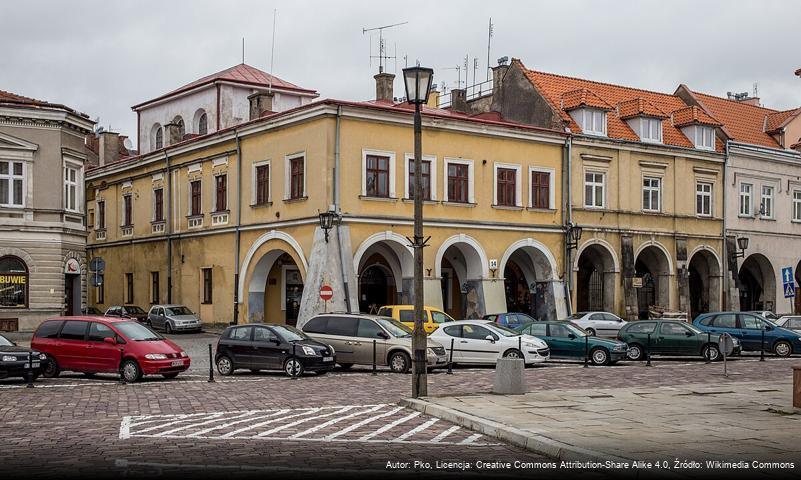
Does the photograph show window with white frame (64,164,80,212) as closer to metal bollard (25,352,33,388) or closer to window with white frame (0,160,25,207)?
window with white frame (0,160,25,207)

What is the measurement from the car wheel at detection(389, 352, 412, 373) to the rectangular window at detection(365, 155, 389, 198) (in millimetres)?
Answer: 13120

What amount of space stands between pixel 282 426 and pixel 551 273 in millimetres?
29395

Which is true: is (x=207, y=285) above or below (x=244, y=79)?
below

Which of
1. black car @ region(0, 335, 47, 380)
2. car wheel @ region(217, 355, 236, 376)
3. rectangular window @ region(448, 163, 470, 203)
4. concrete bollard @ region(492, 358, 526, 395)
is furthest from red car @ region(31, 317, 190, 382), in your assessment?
rectangular window @ region(448, 163, 470, 203)

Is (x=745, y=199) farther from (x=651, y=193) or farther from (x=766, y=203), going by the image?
(x=651, y=193)

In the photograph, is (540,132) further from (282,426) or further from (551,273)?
(282,426)

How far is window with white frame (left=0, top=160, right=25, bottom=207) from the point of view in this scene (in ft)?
130

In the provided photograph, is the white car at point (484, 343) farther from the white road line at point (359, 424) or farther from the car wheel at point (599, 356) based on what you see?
the white road line at point (359, 424)

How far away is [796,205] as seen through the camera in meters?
53.5

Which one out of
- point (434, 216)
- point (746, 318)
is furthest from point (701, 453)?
point (434, 216)

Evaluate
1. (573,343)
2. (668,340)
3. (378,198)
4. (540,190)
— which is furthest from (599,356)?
(540,190)

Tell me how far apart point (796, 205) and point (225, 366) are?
125 feet

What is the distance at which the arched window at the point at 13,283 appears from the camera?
130 feet

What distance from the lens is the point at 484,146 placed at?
41.9 meters
